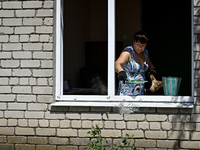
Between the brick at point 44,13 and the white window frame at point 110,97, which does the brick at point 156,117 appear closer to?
the white window frame at point 110,97

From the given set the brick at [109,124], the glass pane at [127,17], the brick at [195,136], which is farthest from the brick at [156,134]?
the glass pane at [127,17]

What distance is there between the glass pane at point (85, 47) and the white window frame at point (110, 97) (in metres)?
0.30

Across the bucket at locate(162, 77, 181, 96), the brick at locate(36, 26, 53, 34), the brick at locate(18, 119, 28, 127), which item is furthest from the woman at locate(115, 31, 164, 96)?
the brick at locate(18, 119, 28, 127)

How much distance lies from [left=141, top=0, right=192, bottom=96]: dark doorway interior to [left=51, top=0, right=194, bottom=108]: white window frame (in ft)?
5.07

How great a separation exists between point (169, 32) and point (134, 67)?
264 cm

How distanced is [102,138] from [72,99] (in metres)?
0.67

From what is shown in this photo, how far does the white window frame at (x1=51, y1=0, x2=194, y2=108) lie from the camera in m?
4.92

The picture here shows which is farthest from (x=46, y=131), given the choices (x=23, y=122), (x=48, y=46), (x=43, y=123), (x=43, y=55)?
(x=48, y=46)

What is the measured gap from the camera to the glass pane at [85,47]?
607cm

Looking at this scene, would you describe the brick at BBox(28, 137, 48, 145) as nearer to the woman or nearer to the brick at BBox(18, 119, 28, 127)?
the brick at BBox(18, 119, 28, 127)

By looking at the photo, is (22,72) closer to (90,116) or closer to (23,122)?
(23,122)

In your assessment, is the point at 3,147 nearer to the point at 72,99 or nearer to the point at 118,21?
the point at 72,99

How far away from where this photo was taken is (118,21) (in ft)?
28.8

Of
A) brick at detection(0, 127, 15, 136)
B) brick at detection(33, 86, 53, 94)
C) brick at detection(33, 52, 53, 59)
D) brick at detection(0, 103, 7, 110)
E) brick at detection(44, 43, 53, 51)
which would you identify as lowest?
brick at detection(0, 127, 15, 136)
